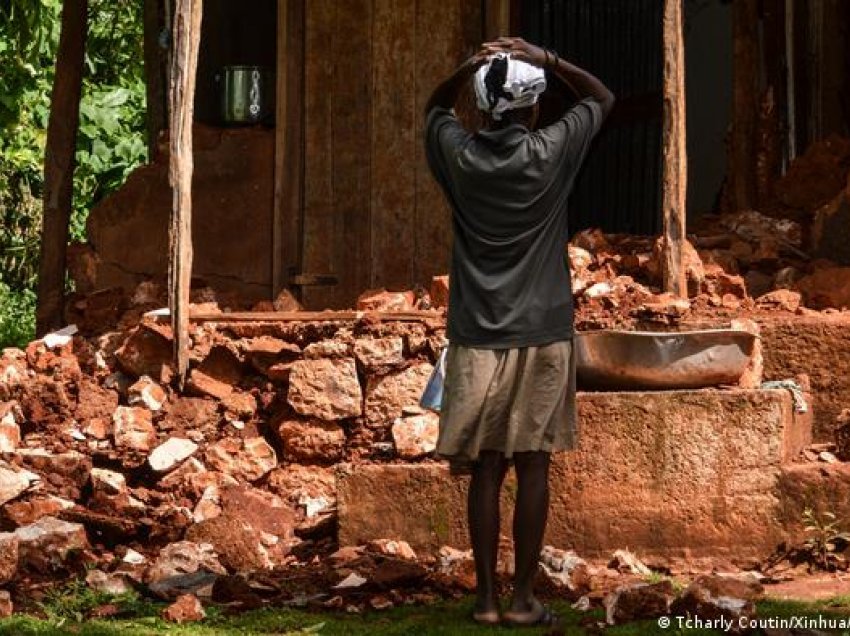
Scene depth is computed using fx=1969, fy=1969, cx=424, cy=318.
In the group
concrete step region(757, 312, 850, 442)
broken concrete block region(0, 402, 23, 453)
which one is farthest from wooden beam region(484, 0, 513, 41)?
broken concrete block region(0, 402, 23, 453)

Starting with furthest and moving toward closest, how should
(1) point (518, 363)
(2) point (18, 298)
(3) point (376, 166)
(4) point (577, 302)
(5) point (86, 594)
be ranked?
(2) point (18, 298) → (3) point (376, 166) → (4) point (577, 302) → (5) point (86, 594) → (1) point (518, 363)

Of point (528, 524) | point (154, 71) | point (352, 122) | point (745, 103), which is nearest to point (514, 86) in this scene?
point (528, 524)

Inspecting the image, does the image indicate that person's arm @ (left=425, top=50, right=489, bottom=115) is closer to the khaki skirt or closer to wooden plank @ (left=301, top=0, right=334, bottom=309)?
the khaki skirt

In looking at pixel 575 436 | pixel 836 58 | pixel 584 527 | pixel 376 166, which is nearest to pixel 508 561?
pixel 584 527

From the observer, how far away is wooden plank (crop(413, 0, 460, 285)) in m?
10.5

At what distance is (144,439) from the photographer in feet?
30.0

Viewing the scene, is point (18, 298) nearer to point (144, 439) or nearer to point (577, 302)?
point (144, 439)

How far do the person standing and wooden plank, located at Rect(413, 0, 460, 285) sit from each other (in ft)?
13.6

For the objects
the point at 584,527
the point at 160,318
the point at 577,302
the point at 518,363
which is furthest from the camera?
the point at 160,318

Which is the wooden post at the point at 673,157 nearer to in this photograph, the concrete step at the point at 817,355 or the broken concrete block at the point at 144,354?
the concrete step at the point at 817,355

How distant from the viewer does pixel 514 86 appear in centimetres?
619

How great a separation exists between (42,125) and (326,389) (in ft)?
27.1

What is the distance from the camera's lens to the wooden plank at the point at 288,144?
1057 cm

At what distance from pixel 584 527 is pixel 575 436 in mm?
1631
